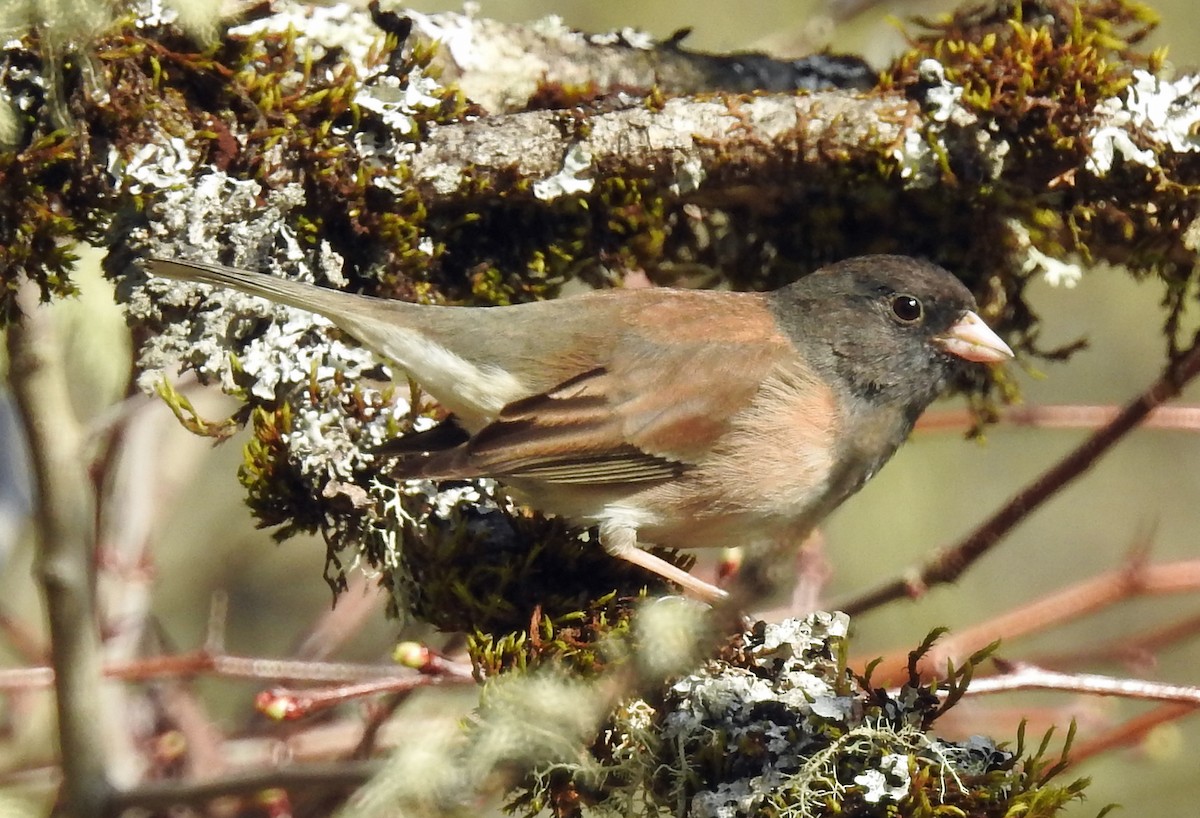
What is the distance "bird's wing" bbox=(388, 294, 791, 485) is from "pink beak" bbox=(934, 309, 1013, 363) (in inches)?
15.6

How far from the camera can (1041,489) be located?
2.17m

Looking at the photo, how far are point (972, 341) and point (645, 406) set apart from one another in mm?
749

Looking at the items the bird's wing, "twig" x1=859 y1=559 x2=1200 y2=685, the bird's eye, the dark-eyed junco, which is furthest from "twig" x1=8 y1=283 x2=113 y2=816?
the bird's eye

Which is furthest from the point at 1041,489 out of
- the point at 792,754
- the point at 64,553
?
the point at 64,553

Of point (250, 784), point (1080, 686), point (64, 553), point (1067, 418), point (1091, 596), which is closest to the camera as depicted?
point (1080, 686)

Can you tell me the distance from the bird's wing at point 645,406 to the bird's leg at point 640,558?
0.11m

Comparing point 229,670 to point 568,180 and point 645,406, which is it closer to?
point 645,406

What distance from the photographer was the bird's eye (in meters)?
2.58

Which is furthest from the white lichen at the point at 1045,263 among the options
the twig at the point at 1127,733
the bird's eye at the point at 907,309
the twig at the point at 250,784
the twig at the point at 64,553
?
the twig at the point at 64,553

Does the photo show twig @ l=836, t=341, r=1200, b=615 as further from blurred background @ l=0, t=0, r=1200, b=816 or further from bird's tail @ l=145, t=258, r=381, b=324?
bird's tail @ l=145, t=258, r=381, b=324

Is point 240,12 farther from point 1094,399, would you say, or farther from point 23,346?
point 1094,399

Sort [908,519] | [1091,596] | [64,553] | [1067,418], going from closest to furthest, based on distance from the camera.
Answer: [64,553], [1091,596], [1067,418], [908,519]

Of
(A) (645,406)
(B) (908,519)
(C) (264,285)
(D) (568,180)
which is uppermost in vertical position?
(D) (568,180)

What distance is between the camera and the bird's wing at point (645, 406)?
2.36 meters
